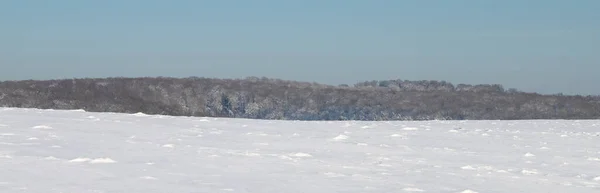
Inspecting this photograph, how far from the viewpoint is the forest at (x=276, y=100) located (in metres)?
22.5

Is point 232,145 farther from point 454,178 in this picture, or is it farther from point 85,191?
point 85,191

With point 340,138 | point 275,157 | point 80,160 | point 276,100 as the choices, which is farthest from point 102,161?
point 276,100

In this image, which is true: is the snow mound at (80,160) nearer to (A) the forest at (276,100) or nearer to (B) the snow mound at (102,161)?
(B) the snow mound at (102,161)

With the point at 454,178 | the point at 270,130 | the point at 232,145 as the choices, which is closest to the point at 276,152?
the point at 232,145

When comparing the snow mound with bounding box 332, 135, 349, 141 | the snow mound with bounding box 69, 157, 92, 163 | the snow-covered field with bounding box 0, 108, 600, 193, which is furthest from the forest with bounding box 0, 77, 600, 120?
the snow mound with bounding box 69, 157, 92, 163

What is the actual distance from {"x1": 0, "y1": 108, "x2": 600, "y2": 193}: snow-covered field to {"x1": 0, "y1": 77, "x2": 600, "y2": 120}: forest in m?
8.59

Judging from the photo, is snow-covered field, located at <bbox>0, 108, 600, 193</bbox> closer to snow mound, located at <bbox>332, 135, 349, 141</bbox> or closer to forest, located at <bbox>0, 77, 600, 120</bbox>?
snow mound, located at <bbox>332, 135, 349, 141</bbox>

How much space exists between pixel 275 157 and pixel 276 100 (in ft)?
51.2

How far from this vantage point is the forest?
2255cm

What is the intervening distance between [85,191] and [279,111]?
1778 cm

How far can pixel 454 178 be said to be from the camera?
302 inches

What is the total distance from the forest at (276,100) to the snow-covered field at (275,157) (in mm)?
8587

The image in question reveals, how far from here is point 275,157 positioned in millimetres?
8766

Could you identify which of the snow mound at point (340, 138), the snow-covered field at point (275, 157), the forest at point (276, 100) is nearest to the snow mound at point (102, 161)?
the snow-covered field at point (275, 157)
